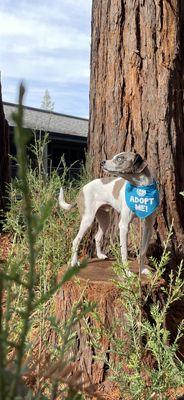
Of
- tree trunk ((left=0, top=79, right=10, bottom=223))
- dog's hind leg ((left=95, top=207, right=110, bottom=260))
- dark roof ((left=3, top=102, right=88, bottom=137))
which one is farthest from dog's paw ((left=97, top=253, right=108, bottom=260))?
dark roof ((left=3, top=102, right=88, bottom=137))

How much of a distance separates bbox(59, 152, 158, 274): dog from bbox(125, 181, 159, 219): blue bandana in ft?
0.07

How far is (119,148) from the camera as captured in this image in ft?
14.4

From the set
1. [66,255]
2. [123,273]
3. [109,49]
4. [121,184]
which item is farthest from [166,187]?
[123,273]

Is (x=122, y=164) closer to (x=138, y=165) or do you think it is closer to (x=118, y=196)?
(x=138, y=165)

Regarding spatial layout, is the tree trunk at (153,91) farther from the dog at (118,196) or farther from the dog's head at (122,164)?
the dog's head at (122,164)

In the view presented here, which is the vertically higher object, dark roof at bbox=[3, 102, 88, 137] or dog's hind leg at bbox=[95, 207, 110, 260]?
dark roof at bbox=[3, 102, 88, 137]

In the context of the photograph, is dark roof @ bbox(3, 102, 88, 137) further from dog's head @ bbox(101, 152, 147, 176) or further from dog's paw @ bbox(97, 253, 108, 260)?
dog's head @ bbox(101, 152, 147, 176)

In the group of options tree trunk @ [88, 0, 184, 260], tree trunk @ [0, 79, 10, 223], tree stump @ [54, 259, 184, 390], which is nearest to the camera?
tree stump @ [54, 259, 184, 390]

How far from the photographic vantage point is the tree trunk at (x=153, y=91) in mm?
4188

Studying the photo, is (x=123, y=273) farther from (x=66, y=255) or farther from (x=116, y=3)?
(x=116, y=3)

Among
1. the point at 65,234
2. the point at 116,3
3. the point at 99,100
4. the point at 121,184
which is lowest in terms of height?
the point at 65,234

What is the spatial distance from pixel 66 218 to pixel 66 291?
1.26m

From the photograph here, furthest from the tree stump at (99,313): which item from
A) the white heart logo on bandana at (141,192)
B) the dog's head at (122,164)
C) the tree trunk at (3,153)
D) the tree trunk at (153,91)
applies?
the tree trunk at (3,153)

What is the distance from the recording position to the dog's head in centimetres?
333
